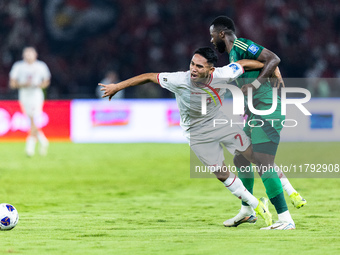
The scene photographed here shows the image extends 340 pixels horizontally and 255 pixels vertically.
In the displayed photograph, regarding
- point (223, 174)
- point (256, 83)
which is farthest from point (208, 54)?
point (223, 174)

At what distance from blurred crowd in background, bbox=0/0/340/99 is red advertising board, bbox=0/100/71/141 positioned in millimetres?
5046

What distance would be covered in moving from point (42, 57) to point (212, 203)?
703 inches

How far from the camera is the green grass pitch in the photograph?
604 centimetres

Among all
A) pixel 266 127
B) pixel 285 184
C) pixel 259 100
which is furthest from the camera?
pixel 285 184

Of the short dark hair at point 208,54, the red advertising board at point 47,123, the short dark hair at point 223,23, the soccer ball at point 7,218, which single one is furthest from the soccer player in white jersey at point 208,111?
the red advertising board at point 47,123

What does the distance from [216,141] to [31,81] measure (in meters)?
9.88

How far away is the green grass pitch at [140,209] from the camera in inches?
238

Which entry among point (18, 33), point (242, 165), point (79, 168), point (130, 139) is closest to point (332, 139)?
point (130, 139)

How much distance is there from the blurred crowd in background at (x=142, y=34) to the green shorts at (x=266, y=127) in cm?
1760

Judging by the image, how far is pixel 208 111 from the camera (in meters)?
7.17

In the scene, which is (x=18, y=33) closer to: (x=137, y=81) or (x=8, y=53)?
(x=8, y=53)

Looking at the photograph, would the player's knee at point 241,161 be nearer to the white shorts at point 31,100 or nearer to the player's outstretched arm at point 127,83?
the player's outstretched arm at point 127,83

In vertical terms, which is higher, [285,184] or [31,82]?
[31,82]

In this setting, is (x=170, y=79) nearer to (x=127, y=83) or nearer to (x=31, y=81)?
(x=127, y=83)
